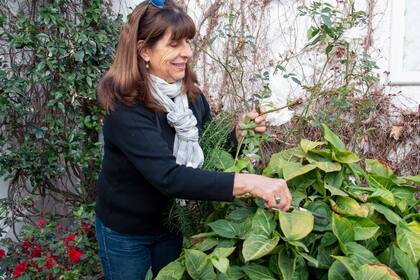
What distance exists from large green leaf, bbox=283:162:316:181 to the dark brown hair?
57 centimetres

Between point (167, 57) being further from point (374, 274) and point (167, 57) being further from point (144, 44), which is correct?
point (374, 274)

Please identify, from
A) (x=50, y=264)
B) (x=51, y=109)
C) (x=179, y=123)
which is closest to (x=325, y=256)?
(x=179, y=123)

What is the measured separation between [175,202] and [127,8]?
7.98ft

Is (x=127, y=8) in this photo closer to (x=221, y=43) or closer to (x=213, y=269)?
(x=221, y=43)

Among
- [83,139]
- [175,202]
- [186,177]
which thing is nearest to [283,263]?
[186,177]

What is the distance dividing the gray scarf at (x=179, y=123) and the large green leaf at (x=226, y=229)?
343mm

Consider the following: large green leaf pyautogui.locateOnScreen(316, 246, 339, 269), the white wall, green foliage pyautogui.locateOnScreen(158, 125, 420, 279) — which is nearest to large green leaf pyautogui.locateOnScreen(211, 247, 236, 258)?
green foliage pyautogui.locateOnScreen(158, 125, 420, 279)

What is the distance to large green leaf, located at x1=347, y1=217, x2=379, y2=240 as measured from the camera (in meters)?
1.49

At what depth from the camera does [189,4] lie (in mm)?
3875

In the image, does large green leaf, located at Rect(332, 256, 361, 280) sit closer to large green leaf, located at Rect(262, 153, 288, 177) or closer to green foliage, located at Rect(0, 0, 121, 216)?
large green leaf, located at Rect(262, 153, 288, 177)

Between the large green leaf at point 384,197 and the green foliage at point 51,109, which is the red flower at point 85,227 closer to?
the green foliage at point 51,109

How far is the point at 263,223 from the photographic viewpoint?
153 cm

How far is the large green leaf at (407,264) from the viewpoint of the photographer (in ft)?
4.62

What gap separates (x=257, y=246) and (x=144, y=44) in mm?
894
